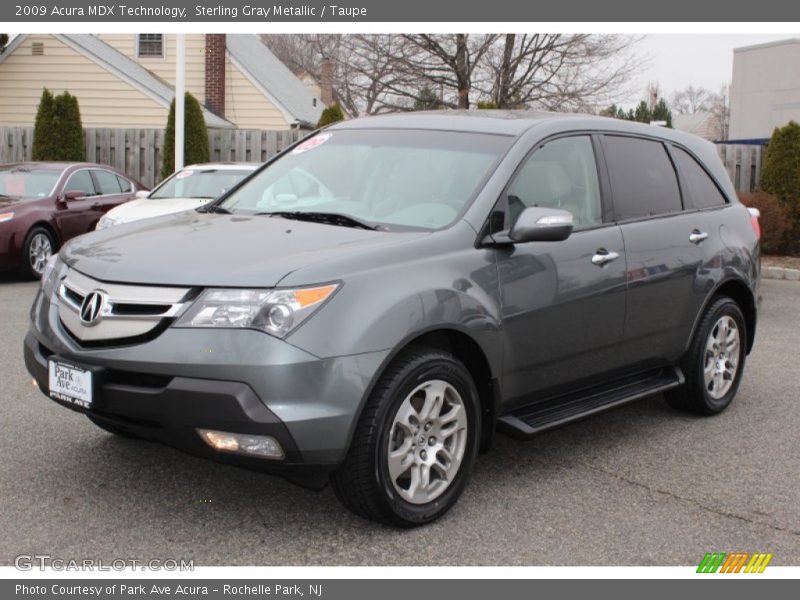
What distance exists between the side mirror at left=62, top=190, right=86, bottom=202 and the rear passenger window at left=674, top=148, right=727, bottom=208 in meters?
9.49

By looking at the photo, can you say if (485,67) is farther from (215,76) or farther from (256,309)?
(256,309)

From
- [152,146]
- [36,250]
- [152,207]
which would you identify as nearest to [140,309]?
[152,207]

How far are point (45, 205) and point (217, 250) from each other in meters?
9.74

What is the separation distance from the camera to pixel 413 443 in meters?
4.21

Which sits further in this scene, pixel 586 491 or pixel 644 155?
pixel 644 155

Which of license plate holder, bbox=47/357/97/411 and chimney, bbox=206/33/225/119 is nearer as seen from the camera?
license plate holder, bbox=47/357/97/411

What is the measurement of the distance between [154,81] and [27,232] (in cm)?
1668

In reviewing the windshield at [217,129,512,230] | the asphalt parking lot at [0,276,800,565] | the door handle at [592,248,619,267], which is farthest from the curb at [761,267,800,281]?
the windshield at [217,129,512,230]

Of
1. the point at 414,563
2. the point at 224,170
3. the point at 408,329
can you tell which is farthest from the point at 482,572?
the point at 224,170

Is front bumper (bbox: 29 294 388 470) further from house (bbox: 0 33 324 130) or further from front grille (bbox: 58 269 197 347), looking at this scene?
house (bbox: 0 33 324 130)

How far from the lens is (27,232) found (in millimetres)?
12633

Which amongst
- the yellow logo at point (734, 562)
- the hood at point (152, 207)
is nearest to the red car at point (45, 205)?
the hood at point (152, 207)

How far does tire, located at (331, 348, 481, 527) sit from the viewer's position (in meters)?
3.98

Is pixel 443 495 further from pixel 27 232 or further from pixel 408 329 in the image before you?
pixel 27 232
